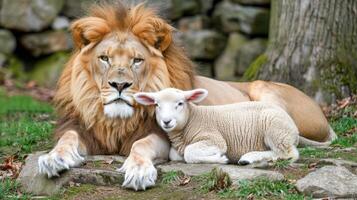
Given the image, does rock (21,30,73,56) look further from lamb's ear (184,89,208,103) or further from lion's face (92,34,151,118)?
lamb's ear (184,89,208,103)

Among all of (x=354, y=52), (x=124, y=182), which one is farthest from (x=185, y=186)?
(x=354, y=52)

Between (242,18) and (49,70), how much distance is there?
328 cm

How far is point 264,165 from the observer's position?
5617mm

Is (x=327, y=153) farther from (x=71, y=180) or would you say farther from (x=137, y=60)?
(x=71, y=180)

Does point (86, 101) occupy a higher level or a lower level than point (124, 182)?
higher

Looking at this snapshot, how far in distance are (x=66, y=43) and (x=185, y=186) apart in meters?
8.39

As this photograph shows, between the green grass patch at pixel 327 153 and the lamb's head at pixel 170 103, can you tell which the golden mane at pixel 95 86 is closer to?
the lamb's head at pixel 170 103

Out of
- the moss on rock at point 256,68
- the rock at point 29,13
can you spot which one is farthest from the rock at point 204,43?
the moss on rock at point 256,68

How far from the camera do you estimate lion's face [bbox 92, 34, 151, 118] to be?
5832mm

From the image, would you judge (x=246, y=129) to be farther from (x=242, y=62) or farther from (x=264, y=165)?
(x=242, y=62)

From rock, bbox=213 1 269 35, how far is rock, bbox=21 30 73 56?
2.56 meters

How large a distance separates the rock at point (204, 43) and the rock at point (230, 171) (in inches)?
293

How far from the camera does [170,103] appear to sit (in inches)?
225

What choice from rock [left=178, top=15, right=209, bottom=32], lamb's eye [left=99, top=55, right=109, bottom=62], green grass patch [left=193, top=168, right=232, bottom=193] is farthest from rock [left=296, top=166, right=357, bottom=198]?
rock [left=178, top=15, right=209, bottom=32]
